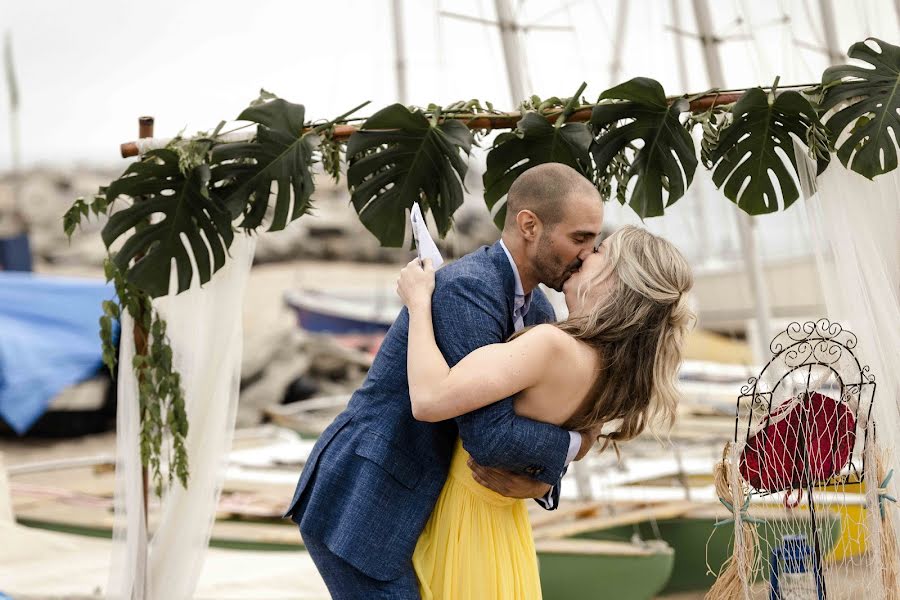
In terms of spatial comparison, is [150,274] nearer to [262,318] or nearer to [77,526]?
[77,526]

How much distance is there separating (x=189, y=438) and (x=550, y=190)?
1609 millimetres

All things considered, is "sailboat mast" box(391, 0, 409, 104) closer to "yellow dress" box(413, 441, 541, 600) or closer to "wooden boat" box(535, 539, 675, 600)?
"wooden boat" box(535, 539, 675, 600)

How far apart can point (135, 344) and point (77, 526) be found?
409 cm

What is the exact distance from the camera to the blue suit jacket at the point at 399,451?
1931mm

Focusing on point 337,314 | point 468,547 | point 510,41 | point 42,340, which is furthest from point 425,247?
point 337,314

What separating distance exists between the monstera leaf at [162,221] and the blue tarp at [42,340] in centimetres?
774

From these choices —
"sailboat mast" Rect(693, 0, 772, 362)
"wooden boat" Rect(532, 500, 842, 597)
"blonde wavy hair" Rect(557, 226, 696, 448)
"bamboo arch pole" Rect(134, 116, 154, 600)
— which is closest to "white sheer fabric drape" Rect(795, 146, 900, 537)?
"blonde wavy hair" Rect(557, 226, 696, 448)

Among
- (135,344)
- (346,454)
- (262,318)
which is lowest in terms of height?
(346,454)

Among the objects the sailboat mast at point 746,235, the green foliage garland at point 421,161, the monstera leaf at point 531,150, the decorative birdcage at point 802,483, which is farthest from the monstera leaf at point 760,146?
the sailboat mast at point 746,235

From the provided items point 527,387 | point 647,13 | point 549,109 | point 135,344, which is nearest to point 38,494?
point 135,344

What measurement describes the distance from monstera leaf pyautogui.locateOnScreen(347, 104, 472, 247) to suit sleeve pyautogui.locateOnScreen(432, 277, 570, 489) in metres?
0.84

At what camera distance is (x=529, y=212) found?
2055mm

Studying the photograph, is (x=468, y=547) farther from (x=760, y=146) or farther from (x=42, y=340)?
(x=42, y=340)

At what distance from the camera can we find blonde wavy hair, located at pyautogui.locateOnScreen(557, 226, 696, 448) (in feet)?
6.26
